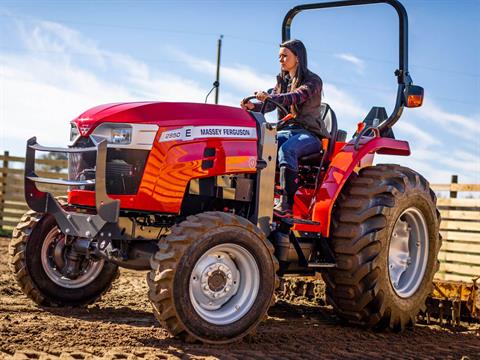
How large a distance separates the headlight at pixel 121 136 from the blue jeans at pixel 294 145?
4.43ft

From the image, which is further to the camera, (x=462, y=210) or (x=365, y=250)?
(x=462, y=210)

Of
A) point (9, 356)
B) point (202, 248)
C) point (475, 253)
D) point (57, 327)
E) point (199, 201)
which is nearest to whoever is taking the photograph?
point (9, 356)

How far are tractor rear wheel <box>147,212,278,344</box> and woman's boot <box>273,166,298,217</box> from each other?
2.78ft

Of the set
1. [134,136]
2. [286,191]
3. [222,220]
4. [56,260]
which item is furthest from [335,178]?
[56,260]

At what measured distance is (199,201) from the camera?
17.9ft

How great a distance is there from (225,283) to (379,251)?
1.43m

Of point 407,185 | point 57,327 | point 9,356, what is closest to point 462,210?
point 407,185

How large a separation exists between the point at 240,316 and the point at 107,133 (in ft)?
5.04

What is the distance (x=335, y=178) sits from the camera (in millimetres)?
5844

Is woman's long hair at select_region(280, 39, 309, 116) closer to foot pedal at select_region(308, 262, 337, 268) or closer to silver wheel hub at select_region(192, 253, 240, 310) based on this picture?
foot pedal at select_region(308, 262, 337, 268)

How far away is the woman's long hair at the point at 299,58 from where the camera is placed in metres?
6.17

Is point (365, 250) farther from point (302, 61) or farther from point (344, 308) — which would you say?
point (302, 61)

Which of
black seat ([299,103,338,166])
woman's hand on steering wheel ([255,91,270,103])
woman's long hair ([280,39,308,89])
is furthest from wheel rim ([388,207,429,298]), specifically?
woman's hand on steering wheel ([255,91,270,103])

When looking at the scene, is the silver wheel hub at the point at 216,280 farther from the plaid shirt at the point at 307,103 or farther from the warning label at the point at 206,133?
the plaid shirt at the point at 307,103
